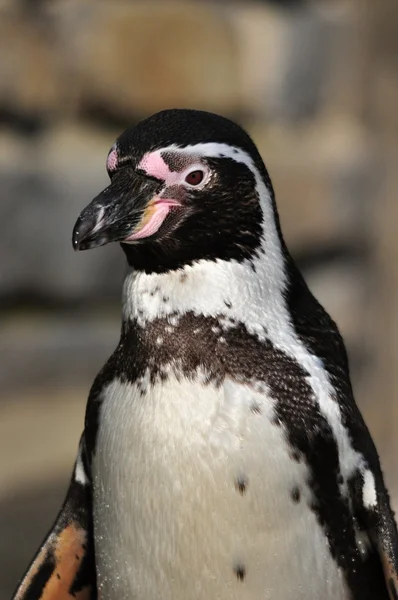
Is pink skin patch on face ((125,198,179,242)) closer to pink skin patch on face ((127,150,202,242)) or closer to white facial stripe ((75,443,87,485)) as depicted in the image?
pink skin patch on face ((127,150,202,242))

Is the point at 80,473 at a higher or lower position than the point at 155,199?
lower

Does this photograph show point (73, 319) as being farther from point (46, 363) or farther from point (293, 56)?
point (293, 56)

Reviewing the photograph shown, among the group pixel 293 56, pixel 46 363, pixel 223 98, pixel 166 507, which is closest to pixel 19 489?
pixel 46 363

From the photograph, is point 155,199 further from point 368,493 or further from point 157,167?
point 368,493

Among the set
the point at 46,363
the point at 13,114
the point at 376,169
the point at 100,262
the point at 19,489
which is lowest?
the point at 19,489

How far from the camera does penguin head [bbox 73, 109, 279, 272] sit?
741 millimetres

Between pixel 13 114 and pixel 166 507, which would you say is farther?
pixel 13 114

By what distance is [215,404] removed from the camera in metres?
0.75

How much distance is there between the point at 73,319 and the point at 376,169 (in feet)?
1.79

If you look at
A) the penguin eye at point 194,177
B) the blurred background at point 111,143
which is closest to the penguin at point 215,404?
the penguin eye at point 194,177

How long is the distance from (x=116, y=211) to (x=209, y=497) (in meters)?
0.20

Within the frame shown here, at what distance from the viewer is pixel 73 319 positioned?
173 cm

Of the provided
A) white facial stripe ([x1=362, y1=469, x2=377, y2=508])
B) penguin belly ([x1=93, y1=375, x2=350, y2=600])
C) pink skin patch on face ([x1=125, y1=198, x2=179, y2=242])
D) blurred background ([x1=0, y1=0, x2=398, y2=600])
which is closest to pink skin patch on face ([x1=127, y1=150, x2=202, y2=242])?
pink skin patch on face ([x1=125, y1=198, x2=179, y2=242])

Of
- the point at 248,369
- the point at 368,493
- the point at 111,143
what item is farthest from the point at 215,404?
the point at 111,143
